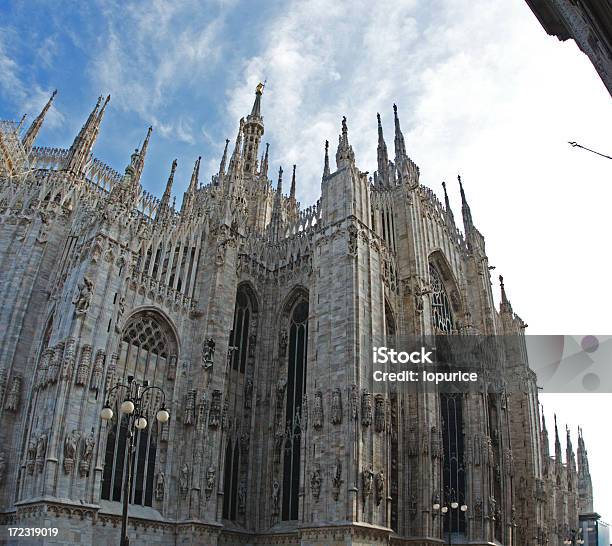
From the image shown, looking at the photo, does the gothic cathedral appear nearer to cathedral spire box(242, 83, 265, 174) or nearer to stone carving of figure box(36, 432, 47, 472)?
stone carving of figure box(36, 432, 47, 472)

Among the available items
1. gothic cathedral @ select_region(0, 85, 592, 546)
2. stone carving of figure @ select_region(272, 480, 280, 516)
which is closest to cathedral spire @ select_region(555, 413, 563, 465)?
gothic cathedral @ select_region(0, 85, 592, 546)

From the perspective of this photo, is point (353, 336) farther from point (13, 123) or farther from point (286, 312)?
point (13, 123)

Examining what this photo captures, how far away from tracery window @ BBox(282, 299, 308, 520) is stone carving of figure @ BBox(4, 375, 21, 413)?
13139mm

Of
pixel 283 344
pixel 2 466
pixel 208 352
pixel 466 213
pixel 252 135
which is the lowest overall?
pixel 2 466

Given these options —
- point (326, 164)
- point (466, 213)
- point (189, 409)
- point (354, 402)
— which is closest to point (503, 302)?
point (466, 213)

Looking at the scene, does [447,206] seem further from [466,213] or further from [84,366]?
[84,366]

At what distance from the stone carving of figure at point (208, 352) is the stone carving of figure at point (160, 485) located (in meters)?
5.31

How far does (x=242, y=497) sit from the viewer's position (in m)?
28.2

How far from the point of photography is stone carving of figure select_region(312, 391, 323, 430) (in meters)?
25.5

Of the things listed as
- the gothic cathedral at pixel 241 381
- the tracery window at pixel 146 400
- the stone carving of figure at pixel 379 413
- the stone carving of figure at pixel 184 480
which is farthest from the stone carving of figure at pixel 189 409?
the stone carving of figure at pixel 379 413

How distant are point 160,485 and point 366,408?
32.2 ft

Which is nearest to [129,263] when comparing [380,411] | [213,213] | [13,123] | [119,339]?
[119,339]

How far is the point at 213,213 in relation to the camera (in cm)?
3262

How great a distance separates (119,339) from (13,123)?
27740 mm
